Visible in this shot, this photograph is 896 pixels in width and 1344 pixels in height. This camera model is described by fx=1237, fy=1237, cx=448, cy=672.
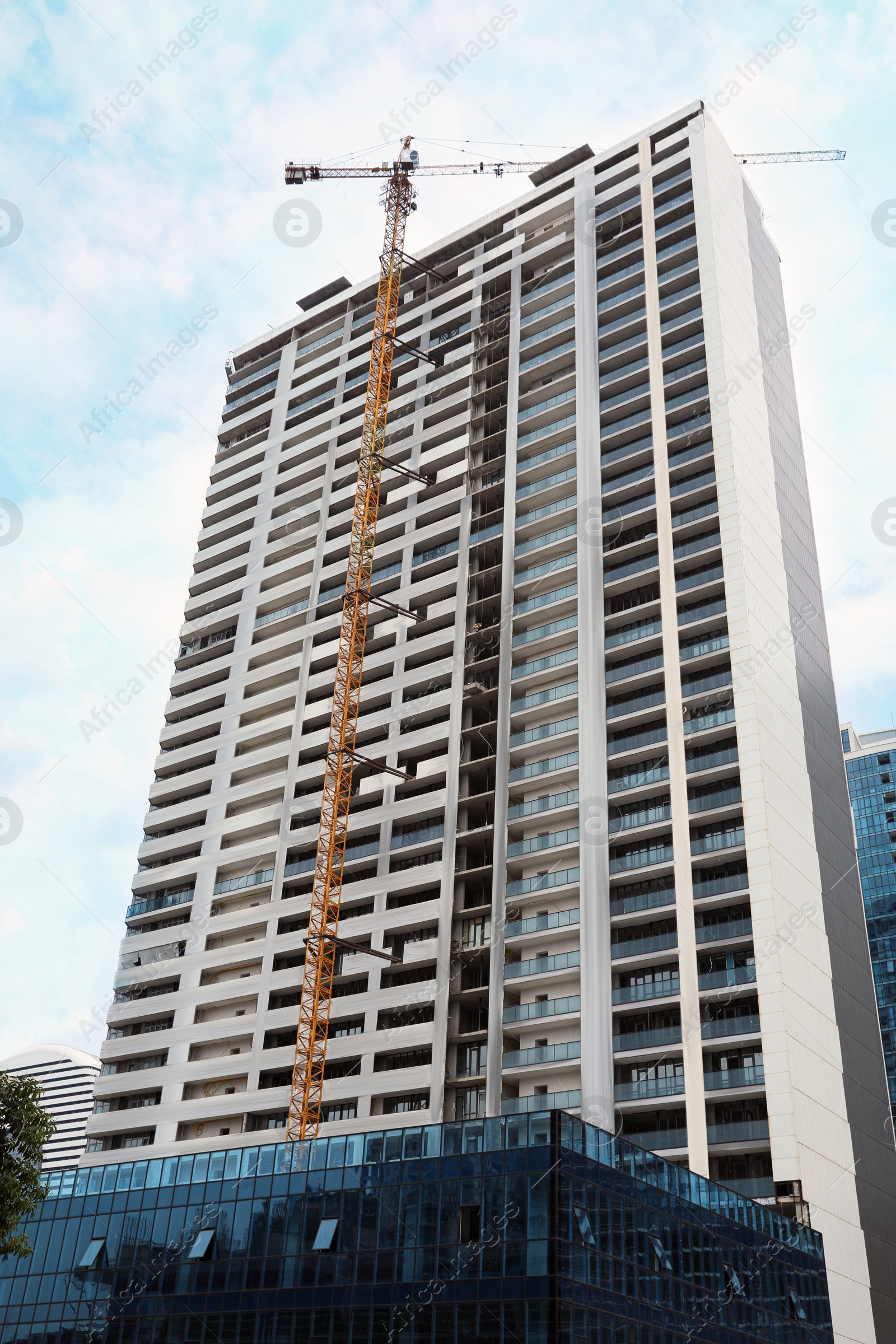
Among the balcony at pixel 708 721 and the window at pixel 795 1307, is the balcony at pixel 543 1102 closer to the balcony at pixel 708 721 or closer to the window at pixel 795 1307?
the window at pixel 795 1307

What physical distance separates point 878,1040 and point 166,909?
55676mm

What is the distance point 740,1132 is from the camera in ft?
220

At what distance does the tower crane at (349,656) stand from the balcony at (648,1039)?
59.9 ft

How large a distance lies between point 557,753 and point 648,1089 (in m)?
24.7

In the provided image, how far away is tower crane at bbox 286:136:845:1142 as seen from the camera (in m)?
83.5

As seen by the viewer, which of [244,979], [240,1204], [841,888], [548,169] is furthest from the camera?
[548,169]

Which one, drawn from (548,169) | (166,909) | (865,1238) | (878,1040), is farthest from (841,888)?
(548,169)

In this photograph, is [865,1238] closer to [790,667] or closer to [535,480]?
[790,667]

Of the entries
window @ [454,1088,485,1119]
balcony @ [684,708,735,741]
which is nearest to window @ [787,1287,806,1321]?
window @ [454,1088,485,1119]

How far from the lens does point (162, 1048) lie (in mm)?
94125

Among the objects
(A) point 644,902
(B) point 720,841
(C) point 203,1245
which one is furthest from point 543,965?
(C) point 203,1245

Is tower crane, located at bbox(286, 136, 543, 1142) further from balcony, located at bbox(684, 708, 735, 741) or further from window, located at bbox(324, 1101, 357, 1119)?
balcony, located at bbox(684, 708, 735, 741)

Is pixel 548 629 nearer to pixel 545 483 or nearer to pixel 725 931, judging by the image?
pixel 545 483

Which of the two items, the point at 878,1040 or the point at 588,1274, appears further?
the point at 878,1040
